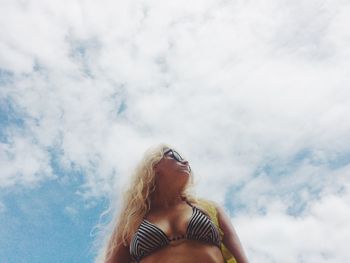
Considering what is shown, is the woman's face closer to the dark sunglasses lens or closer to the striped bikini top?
the dark sunglasses lens

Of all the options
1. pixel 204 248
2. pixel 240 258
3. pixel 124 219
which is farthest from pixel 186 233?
pixel 124 219

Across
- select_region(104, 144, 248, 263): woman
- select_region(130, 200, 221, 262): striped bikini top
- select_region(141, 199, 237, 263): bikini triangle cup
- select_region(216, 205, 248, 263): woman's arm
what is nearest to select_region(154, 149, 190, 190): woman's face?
select_region(104, 144, 248, 263): woman

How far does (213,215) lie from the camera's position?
16.1 ft

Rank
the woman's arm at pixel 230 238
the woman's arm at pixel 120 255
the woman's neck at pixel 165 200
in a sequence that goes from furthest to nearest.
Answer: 1. the woman's neck at pixel 165 200
2. the woman's arm at pixel 120 255
3. the woman's arm at pixel 230 238

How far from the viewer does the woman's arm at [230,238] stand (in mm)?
4609

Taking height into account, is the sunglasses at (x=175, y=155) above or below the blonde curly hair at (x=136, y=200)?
above

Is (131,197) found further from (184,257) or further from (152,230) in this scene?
(184,257)

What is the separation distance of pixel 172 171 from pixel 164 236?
41.7 inches

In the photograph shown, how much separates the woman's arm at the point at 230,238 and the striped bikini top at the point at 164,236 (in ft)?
0.46

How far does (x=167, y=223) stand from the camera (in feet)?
15.7

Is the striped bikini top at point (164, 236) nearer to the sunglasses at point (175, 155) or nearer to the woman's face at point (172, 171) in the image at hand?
the woman's face at point (172, 171)

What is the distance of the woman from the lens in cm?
451

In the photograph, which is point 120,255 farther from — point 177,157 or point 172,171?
point 177,157

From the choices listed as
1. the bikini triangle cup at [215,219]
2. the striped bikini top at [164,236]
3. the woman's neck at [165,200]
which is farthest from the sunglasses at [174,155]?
the striped bikini top at [164,236]
